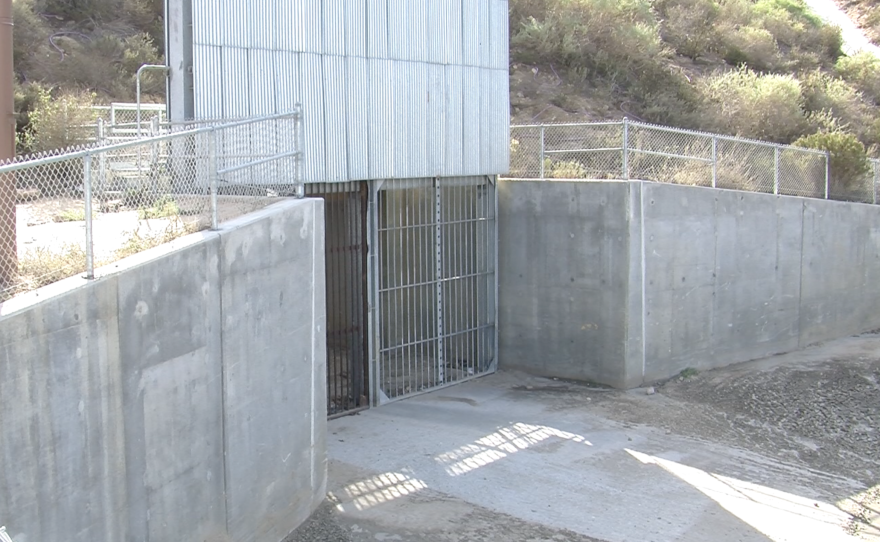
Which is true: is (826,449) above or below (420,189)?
below

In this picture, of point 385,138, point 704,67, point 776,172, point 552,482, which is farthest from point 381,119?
point 704,67

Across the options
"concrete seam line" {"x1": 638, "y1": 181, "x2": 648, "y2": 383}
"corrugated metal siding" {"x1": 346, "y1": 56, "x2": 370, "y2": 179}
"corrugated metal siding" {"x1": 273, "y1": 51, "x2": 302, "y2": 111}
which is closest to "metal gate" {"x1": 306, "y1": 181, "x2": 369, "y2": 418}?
"corrugated metal siding" {"x1": 346, "y1": 56, "x2": 370, "y2": 179}

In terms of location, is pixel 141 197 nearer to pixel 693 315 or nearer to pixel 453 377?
pixel 453 377

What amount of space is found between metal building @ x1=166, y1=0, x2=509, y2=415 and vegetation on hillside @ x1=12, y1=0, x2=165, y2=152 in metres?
8.17

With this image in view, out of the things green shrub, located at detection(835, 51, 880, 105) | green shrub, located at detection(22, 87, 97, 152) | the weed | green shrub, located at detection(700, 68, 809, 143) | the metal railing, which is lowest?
the weed

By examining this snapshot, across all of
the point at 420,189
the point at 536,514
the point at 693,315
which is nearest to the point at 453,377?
the point at 420,189

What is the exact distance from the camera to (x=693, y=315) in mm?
A: 13484

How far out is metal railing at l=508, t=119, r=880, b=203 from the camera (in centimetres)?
1363

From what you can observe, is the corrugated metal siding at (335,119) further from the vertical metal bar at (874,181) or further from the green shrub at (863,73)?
the green shrub at (863,73)

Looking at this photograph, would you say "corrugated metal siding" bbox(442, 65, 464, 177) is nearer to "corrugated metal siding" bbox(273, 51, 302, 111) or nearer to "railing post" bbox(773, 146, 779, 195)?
"corrugated metal siding" bbox(273, 51, 302, 111)

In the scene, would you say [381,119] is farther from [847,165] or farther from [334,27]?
[847,165]

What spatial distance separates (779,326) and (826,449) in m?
4.82

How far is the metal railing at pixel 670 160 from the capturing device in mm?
13633

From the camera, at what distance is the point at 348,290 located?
1149 cm
